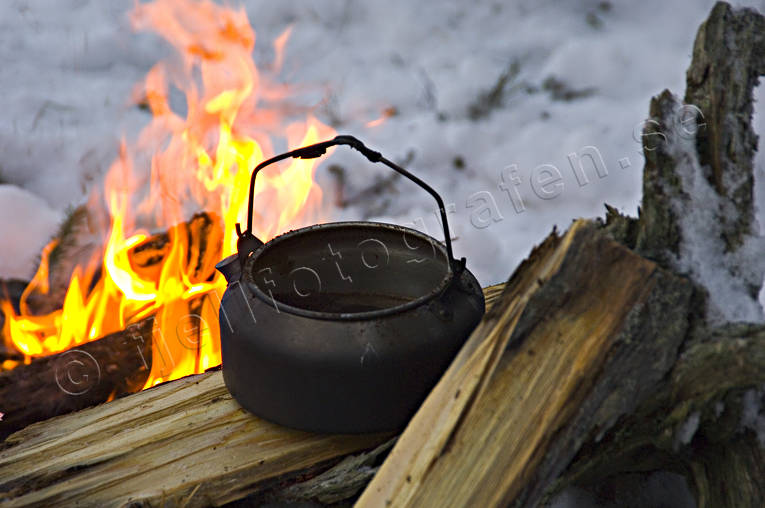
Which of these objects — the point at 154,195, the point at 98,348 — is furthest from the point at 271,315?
the point at 154,195

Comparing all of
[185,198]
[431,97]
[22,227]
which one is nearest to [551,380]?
[185,198]

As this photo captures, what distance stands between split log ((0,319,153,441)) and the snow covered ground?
84 centimetres

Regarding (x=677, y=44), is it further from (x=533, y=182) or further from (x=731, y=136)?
(x=731, y=136)

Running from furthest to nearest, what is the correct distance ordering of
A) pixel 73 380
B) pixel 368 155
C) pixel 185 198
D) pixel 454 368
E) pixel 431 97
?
pixel 431 97, pixel 185 198, pixel 73 380, pixel 368 155, pixel 454 368

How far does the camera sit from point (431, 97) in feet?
15.0

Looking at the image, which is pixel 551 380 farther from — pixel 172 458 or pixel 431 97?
pixel 431 97

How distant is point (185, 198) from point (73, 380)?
4.12 feet

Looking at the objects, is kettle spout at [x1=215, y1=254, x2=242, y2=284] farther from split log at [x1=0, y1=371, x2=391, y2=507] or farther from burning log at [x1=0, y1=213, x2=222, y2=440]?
burning log at [x1=0, y1=213, x2=222, y2=440]

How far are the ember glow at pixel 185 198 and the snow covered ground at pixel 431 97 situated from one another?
0.63 feet

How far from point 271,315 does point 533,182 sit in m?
2.16

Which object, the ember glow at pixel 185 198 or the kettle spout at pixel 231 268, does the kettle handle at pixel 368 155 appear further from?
the ember glow at pixel 185 198

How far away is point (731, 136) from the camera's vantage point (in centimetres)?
190

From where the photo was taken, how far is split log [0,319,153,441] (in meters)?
2.59

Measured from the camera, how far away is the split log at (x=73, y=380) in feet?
8.50
